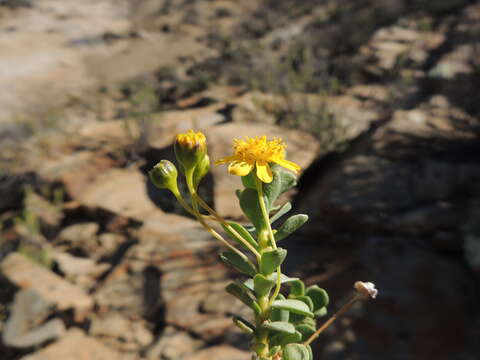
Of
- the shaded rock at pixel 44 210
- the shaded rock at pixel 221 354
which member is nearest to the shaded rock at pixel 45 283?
the shaded rock at pixel 44 210

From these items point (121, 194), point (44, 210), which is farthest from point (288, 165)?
point (44, 210)

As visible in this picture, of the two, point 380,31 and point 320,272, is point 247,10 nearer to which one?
point 380,31

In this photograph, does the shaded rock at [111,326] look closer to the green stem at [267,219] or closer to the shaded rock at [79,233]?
the shaded rock at [79,233]

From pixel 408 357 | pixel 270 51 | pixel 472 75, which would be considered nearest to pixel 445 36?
pixel 472 75

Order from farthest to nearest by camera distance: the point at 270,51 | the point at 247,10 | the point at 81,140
→ the point at 247,10 < the point at 270,51 < the point at 81,140

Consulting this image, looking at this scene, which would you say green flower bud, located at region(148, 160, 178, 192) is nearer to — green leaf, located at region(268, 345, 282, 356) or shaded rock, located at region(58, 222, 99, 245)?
green leaf, located at region(268, 345, 282, 356)
